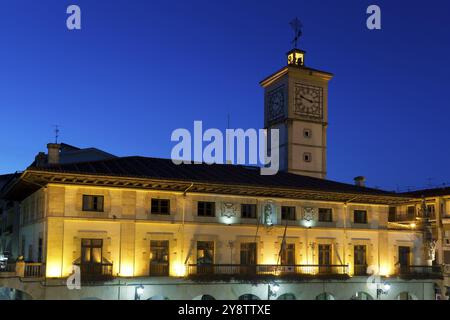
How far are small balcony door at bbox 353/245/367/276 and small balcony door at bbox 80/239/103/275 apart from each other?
61.7 ft

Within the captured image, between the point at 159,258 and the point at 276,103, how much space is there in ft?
114

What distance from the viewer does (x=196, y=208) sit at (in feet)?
120

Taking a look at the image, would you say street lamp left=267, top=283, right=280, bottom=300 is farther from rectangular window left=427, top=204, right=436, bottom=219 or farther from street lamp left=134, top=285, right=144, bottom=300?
rectangular window left=427, top=204, right=436, bottom=219

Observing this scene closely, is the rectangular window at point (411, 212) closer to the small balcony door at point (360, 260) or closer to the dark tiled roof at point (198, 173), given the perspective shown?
the dark tiled roof at point (198, 173)

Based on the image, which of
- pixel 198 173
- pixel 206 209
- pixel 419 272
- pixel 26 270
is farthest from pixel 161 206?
pixel 419 272

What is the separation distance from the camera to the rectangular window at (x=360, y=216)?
42312 millimetres

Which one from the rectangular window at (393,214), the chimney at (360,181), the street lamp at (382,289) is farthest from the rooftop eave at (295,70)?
the street lamp at (382,289)

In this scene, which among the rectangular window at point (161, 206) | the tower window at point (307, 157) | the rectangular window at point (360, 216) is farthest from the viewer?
the tower window at point (307, 157)

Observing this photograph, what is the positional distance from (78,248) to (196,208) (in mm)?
7941

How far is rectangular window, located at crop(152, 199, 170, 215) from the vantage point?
3522 centimetres

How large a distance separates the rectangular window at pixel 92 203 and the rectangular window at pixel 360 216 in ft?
62.8

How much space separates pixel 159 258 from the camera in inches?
1378

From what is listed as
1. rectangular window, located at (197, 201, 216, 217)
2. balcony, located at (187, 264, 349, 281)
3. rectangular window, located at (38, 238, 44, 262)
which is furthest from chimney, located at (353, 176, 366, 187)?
rectangular window, located at (38, 238, 44, 262)
